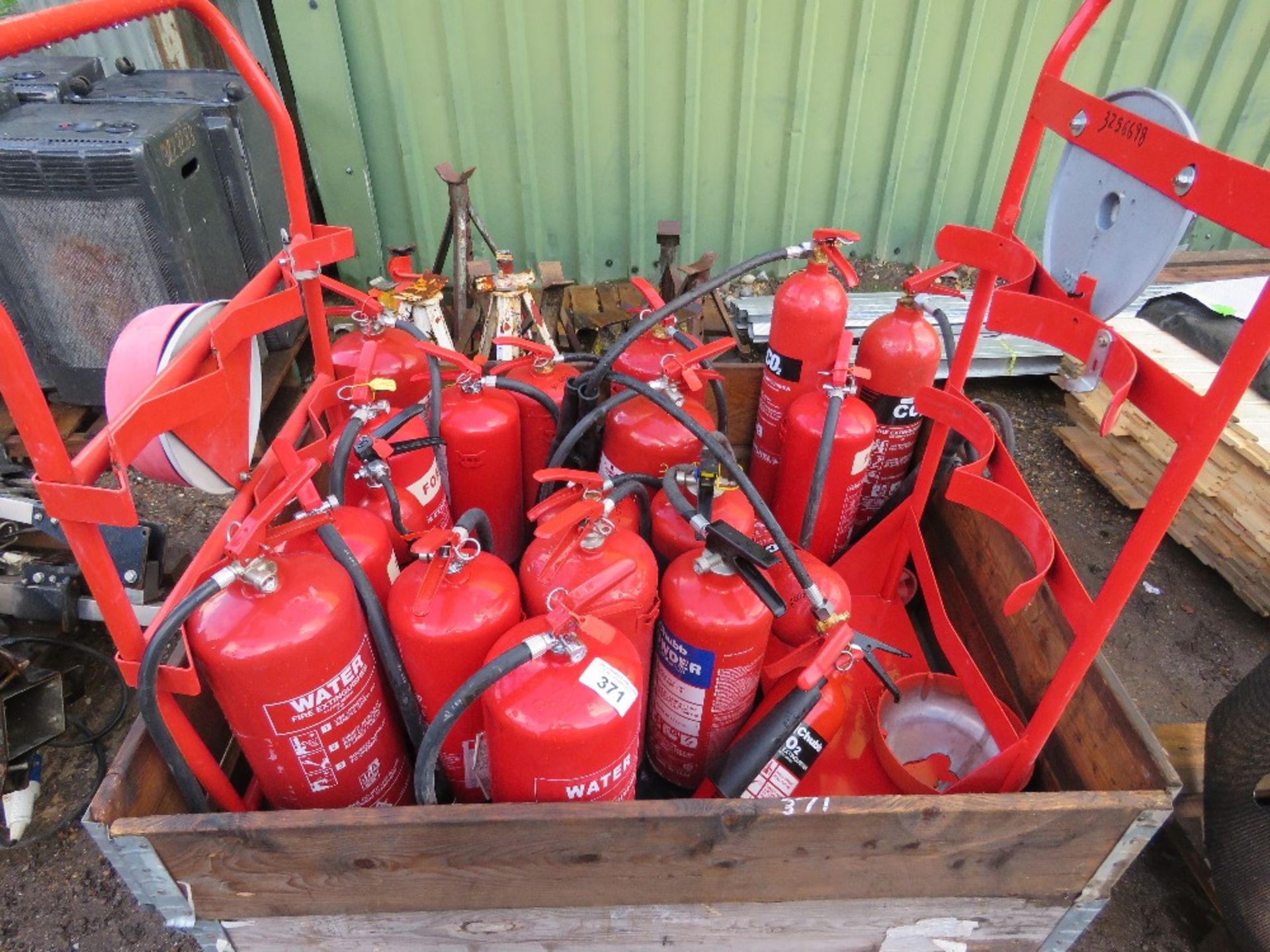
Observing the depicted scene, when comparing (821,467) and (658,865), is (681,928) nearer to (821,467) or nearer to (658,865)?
(658,865)

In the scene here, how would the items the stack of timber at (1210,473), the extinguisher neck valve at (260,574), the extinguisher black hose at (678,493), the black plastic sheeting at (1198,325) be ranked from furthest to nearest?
1. the black plastic sheeting at (1198,325)
2. the stack of timber at (1210,473)
3. the extinguisher black hose at (678,493)
4. the extinguisher neck valve at (260,574)

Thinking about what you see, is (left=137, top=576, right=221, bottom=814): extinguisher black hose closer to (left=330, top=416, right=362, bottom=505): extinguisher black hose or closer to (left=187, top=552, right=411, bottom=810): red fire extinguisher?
(left=187, top=552, right=411, bottom=810): red fire extinguisher

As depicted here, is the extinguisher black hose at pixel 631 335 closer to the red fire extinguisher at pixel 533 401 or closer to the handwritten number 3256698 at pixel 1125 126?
the red fire extinguisher at pixel 533 401

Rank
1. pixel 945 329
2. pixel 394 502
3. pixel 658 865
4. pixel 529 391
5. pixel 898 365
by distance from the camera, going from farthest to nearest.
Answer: pixel 945 329, pixel 898 365, pixel 529 391, pixel 394 502, pixel 658 865

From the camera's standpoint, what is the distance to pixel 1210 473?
2609mm

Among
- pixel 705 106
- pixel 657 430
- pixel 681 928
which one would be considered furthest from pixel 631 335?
pixel 705 106

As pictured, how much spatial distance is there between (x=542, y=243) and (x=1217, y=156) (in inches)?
121

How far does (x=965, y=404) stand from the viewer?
145 cm

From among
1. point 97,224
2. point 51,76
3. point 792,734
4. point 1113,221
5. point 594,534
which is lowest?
point 792,734

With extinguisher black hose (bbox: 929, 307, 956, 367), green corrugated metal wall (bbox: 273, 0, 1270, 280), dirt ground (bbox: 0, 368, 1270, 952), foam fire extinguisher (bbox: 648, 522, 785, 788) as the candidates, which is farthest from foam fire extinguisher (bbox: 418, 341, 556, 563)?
green corrugated metal wall (bbox: 273, 0, 1270, 280)

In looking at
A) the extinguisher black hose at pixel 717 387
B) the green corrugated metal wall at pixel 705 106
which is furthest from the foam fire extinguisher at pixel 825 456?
the green corrugated metal wall at pixel 705 106

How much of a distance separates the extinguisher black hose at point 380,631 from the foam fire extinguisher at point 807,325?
40.1 inches

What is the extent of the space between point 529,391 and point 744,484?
0.63 metres

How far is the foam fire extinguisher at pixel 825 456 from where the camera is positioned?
171 centimetres
